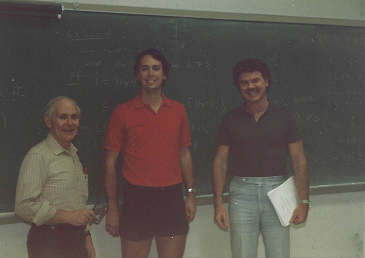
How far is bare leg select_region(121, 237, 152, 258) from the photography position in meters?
1.81

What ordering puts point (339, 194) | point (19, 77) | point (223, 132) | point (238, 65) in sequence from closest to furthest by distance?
point (19, 77) → point (223, 132) → point (238, 65) → point (339, 194)

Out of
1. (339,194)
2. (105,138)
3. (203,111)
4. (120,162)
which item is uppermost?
(203,111)

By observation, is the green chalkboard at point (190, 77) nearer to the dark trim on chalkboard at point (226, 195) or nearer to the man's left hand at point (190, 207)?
the dark trim on chalkboard at point (226, 195)

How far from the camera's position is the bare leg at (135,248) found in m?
1.81

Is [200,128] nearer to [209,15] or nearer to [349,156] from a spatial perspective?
[209,15]

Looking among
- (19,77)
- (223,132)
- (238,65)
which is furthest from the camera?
(238,65)

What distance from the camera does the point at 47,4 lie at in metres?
1.80

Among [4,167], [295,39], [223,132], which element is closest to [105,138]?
[4,167]

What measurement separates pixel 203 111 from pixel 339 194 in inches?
46.7

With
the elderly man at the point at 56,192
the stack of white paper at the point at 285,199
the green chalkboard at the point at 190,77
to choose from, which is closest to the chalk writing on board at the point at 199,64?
the green chalkboard at the point at 190,77

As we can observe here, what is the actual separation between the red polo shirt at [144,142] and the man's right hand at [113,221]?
20 centimetres

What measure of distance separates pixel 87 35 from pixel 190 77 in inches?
25.1

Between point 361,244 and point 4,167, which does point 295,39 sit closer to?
point 361,244

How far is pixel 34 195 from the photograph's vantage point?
156cm
